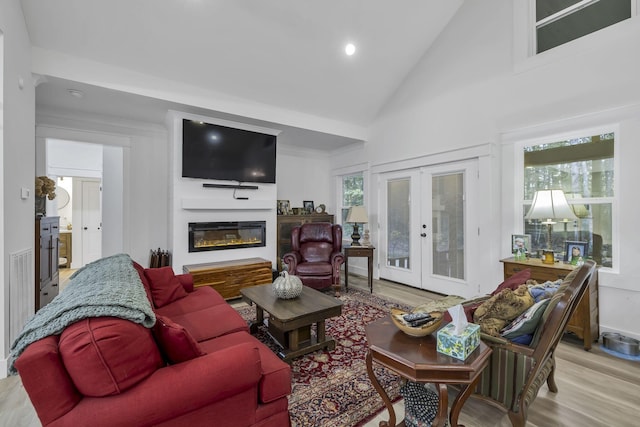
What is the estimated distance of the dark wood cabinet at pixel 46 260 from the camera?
3.00 m

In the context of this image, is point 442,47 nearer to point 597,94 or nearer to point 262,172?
point 597,94

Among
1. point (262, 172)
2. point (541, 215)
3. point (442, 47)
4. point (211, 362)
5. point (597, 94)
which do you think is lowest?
point (211, 362)

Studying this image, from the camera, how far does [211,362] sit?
1.27 meters

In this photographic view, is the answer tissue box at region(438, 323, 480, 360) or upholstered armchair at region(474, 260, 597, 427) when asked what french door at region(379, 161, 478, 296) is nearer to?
upholstered armchair at region(474, 260, 597, 427)

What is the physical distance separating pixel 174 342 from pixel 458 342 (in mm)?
1301

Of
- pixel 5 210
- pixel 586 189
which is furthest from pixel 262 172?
pixel 586 189

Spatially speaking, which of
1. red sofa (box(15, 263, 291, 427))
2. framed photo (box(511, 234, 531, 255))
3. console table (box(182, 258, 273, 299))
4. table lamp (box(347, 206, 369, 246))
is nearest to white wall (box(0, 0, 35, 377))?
console table (box(182, 258, 273, 299))

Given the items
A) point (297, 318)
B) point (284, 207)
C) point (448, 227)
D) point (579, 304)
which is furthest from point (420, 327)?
point (284, 207)

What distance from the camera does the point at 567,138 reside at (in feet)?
10.2

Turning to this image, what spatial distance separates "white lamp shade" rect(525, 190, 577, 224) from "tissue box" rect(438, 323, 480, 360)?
206 cm

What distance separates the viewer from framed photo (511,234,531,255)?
321 cm

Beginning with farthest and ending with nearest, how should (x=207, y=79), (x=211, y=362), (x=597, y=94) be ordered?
(x=207, y=79), (x=597, y=94), (x=211, y=362)

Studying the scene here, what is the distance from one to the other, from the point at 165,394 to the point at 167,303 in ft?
5.34

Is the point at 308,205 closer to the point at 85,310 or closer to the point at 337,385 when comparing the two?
the point at 337,385
